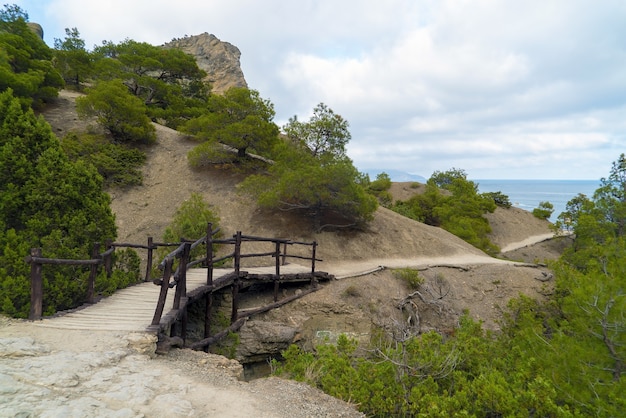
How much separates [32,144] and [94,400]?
6.26 metres

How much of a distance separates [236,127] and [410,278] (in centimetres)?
1272

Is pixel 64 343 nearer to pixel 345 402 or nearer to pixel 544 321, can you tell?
pixel 345 402

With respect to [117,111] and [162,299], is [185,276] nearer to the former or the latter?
[162,299]

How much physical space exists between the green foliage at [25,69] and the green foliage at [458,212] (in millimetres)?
28674

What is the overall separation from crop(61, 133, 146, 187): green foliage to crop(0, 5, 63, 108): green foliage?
3209 mm

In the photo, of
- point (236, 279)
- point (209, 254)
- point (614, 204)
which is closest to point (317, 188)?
point (236, 279)

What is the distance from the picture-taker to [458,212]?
3119 centimetres

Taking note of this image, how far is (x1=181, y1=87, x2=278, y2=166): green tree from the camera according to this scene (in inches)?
777

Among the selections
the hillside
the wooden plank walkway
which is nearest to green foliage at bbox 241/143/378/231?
the hillside

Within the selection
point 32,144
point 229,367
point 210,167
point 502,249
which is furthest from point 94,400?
point 502,249

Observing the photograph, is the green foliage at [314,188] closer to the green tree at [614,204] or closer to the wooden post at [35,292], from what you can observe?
the wooden post at [35,292]

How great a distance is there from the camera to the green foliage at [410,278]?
1408 centimetres

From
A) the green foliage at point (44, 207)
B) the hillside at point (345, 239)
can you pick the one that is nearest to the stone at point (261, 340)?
the hillside at point (345, 239)

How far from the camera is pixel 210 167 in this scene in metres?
21.8
